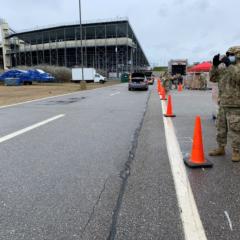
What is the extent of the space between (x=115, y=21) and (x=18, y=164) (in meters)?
72.3

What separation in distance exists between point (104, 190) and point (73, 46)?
264ft

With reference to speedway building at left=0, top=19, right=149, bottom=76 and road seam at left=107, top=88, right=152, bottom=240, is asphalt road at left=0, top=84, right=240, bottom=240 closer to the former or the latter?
road seam at left=107, top=88, right=152, bottom=240

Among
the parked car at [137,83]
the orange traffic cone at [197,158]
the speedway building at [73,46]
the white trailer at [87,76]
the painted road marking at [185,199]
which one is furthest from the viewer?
the speedway building at [73,46]

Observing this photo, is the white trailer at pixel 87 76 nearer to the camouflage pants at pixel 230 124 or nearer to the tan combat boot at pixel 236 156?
the camouflage pants at pixel 230 124

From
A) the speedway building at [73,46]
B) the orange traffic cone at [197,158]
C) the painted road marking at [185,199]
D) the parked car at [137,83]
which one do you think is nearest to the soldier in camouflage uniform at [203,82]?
the parked car at [137,83]

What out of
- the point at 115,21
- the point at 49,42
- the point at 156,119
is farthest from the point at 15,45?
the point at 156,119

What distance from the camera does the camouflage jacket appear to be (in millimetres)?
5969

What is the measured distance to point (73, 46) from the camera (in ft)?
270

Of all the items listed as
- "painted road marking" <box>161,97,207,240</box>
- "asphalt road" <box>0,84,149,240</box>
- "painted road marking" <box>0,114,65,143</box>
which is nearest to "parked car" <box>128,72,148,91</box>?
"painted road marking" <box>0,114,65,143</box>

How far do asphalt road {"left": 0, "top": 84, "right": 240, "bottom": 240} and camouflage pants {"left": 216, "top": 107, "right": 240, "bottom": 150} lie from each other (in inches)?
15.5

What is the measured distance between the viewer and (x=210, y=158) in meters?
6.32

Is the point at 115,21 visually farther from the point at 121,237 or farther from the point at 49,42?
the point at 121,237

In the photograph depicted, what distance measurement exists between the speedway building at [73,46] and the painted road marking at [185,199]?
7166 cm

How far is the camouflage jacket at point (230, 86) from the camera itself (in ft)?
19.6
